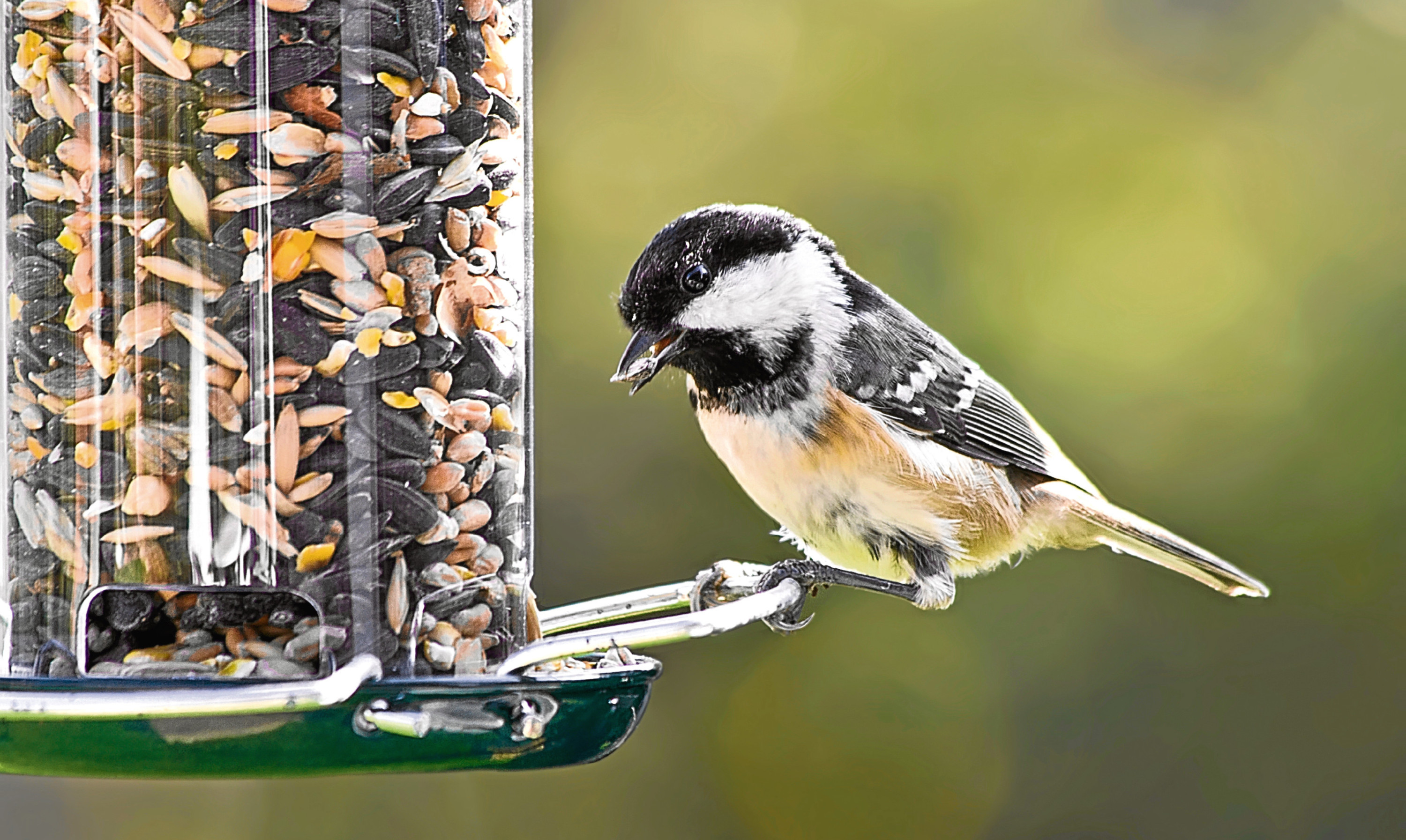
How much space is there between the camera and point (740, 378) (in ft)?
6.57

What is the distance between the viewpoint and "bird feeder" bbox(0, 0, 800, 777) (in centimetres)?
135

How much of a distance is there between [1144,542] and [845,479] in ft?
2.41

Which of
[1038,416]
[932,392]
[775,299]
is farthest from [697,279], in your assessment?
[1038,416]

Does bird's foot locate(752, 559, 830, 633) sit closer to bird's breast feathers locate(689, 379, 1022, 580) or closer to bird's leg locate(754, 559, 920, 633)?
bird's leg locate(754, 559, 920, 633)

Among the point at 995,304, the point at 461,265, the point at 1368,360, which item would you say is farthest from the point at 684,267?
the point at 1368,360

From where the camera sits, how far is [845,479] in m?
2.04

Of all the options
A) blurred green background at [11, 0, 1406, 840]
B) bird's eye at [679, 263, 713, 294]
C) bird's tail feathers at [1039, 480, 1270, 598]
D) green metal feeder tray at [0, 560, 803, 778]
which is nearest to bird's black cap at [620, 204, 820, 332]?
bird's eye at [679, 263, 713, 294]

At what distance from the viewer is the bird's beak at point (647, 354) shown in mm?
1760

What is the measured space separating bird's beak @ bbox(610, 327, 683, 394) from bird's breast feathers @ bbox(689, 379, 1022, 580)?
0.72 ft

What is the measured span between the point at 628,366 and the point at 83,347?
64cm

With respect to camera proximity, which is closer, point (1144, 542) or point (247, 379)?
point (247, 379)

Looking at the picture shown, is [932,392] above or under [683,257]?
under

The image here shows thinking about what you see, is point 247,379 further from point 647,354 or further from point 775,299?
point 775,299

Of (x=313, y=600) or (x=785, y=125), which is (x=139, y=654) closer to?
(x=313, y=600)
